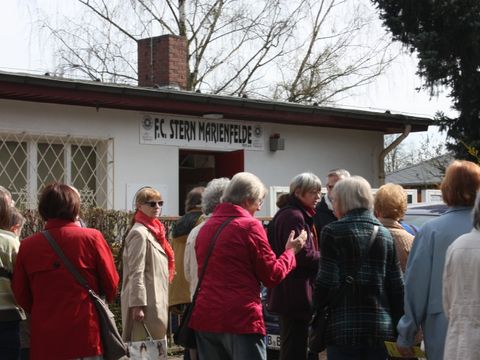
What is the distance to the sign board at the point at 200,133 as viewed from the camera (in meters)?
13.1

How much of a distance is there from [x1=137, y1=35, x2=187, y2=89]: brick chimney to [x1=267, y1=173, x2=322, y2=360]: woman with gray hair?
9.18 meters

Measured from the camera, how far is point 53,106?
12.0 metres

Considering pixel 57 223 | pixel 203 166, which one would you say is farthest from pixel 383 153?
pixel 57 223

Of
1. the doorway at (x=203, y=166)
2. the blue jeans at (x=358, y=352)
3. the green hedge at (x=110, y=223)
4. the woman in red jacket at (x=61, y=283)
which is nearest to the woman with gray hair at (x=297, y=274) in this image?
the blue jeans at (x=358, y=352)

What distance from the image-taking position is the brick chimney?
16.0 meters

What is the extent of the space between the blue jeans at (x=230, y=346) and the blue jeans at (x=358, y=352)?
48 cm

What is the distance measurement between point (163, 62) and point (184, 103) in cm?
356

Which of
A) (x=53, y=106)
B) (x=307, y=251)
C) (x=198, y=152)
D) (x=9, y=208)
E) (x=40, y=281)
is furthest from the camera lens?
(x=198, y=152)

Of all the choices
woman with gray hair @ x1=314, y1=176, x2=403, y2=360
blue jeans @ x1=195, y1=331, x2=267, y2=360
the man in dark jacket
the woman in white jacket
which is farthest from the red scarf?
the woman in white jacket

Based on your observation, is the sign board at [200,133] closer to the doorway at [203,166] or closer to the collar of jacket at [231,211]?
the doorway at [203,166]

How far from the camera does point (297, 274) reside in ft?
22.1

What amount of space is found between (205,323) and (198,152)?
8.66 metres

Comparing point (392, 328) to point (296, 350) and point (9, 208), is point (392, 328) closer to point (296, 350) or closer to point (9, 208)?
point (296, 350)

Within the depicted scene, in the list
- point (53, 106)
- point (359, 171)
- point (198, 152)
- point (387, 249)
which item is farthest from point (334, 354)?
point (359, 171)
